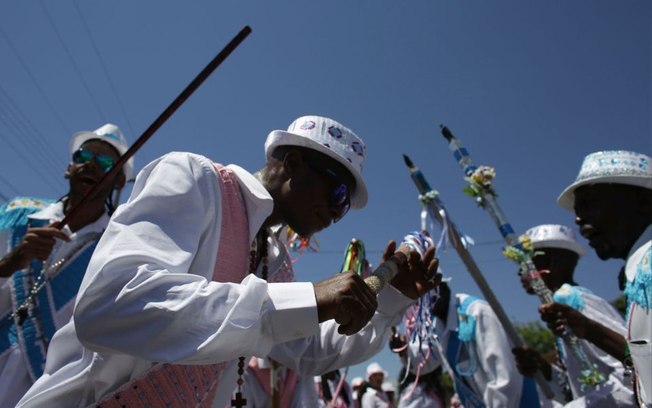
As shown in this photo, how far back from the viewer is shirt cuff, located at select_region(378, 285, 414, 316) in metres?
2.55

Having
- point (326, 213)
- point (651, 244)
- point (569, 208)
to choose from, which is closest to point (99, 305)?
point (326, 213)

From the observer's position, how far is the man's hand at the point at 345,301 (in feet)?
5.26

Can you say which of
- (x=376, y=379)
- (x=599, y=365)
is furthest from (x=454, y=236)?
(x=376, y=379)

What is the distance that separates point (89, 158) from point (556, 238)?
526 centimetres

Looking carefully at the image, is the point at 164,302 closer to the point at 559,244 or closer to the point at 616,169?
the point at 616,169

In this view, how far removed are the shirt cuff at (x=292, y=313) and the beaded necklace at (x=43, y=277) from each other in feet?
7.53

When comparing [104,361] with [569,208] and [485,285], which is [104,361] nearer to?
[485,285]

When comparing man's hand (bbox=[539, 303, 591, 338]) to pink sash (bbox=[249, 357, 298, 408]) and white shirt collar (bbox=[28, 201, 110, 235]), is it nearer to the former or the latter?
pink sash (bbox=[249, 357, 298, 408])

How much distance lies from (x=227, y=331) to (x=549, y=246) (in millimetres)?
5480

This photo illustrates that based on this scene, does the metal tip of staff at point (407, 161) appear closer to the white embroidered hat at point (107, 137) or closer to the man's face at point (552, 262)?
the man's face at point (552, 262)

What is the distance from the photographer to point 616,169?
359 centimetres

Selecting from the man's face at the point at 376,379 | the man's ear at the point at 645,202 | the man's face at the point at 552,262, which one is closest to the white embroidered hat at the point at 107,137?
the man's ear at the point at 645,202

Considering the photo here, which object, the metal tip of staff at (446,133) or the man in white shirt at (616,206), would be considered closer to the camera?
the man in white shirt at (616,206)

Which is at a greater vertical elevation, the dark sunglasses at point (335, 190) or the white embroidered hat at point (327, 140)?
the white embroidered hat at point (327, 140)
